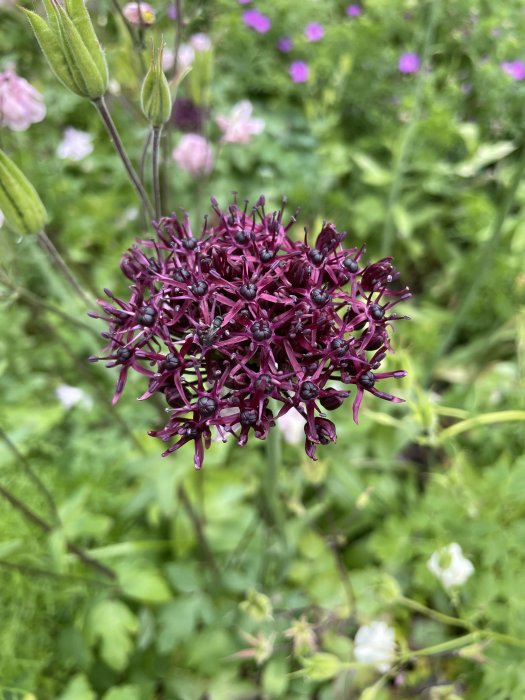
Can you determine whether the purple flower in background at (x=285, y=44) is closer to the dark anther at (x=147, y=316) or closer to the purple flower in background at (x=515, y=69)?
the purple flower in background at (x=515, y=69)

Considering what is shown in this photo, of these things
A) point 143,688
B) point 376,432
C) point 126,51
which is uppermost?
point 126,51

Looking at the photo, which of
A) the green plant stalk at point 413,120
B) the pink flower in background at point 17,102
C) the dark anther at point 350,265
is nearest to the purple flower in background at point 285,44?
the green plant stalk at point 413,120

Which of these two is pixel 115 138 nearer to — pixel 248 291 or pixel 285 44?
pixel 248 291

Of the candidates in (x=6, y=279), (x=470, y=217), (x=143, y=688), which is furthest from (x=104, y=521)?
(x=470, y=217)

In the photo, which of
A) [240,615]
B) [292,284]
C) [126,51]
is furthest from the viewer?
[240,615]

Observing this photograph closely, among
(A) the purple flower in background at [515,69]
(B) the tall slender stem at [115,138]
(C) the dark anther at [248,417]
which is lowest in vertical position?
(C) the dark anther at [248,417]

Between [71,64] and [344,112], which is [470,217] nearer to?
[344,112]
